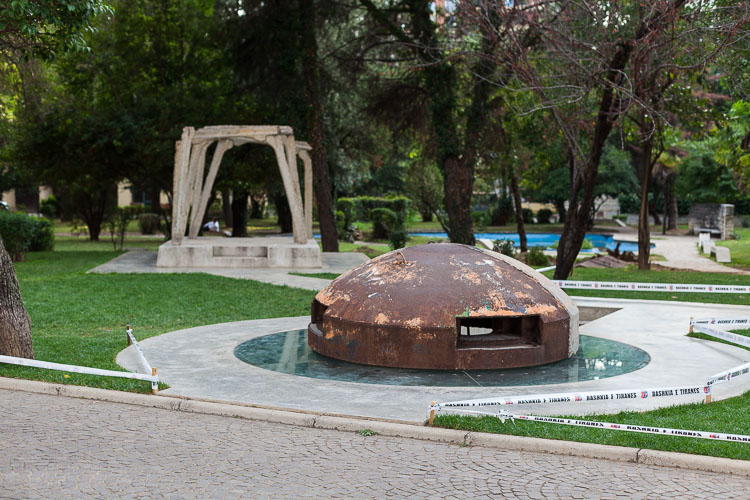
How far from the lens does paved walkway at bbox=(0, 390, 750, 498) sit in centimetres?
535

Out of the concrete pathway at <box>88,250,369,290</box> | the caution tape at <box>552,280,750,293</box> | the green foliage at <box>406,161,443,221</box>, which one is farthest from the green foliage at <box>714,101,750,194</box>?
the green foliage at <box>406,161,443,221</box>

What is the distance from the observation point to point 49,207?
52000mm

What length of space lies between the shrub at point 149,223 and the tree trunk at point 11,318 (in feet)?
102

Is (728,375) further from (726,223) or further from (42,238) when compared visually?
(726,223)

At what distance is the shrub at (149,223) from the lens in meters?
39.4

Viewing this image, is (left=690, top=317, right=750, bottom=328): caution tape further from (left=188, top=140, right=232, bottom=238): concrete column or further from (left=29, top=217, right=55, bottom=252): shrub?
(left=29, top=217, right=55, bottom=252): shrub

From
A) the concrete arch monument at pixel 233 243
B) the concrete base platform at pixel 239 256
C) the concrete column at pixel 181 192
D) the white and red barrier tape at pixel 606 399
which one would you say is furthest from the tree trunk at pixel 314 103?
the white and red barrier tape at pixel 606 399

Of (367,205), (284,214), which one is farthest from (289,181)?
(367,205)

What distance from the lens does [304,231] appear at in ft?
73.3

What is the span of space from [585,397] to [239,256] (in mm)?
15564

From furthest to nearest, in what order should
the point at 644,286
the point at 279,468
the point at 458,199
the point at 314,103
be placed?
the point at 314,103 < the point at 458,199 < the point at 644,286 < the point at 279,468

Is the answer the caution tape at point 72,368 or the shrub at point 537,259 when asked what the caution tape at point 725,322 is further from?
the shrub at point 537,259

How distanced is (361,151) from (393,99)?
14820 mm

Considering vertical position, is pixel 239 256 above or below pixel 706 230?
below
